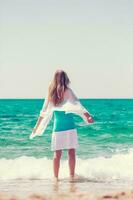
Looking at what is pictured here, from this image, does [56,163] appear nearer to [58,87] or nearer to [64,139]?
[64,139]

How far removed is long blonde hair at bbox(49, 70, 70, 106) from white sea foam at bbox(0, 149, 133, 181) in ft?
2.42

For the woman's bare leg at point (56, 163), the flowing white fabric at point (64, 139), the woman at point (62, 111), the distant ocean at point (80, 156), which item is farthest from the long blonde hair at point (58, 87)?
the distant ocean at point (80, 156)

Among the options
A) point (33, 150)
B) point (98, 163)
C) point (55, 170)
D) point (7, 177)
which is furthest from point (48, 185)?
point (33, 150)

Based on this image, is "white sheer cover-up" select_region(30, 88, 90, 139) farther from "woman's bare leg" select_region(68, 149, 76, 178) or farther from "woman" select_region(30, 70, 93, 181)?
"woman's bare leg" select_region(68, 149, 76, 178)

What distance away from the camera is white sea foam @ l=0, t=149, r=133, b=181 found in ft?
14.8

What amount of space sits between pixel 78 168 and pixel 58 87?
3.22ft

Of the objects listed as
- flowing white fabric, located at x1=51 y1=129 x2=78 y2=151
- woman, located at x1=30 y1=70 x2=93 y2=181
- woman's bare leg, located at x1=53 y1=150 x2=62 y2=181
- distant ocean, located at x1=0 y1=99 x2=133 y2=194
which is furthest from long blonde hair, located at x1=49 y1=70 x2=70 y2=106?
distant ocean, located at x1=0 y1=99 x2=133 y2=194

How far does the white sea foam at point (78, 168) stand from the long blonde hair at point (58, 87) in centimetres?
74

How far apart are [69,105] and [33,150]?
5.24 feet

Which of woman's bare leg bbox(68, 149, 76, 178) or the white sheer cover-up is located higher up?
the white sheer cover-up

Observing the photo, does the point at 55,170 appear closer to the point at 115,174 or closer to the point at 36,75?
the point at 115,174

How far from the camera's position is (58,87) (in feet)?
13.6

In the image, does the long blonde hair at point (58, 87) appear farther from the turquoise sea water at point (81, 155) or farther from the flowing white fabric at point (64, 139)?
the turquoise sea water at point (81, 155)

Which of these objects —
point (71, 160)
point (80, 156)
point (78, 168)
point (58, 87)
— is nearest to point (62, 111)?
point (58, 87)
